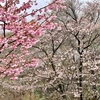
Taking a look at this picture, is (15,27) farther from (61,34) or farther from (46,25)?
(61,34)

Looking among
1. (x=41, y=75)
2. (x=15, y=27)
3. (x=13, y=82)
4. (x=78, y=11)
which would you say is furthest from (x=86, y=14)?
(x=15, y=27)

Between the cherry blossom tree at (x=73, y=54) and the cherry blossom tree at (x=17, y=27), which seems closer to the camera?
the cherry blossom tree at (x=17, y=27)

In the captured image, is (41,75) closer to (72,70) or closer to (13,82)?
(72,70)

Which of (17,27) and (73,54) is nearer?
(17,27)

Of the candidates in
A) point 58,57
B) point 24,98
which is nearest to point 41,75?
point 58,57

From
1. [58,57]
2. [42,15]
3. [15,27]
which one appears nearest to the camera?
[15,27]

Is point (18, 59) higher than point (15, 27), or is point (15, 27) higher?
point (15, 27)

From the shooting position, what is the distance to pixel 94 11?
1537 cm

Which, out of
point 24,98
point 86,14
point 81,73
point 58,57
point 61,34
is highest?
point 86,14

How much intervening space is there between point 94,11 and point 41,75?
442cm

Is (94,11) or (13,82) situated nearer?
(94,11)

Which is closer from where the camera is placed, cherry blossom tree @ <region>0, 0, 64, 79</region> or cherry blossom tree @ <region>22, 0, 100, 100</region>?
cherry blossom tree @ <region>0, 0, 64, 79</region>

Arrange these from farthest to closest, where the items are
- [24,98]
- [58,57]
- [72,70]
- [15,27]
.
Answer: [24,98]
[58,57]
[72,70]
[15,27]

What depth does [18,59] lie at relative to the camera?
586 centimetres
